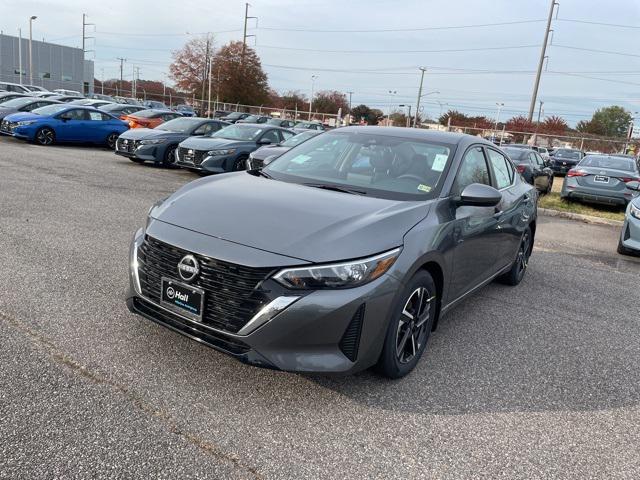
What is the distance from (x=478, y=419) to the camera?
10.2 feet

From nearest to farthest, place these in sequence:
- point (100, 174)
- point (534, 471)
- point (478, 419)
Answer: point (534, 471), point (478, 419), point (100, 174)

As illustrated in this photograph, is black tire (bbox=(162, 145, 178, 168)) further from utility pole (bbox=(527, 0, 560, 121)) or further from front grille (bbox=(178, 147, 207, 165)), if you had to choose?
utility pole (bbox=(527, 0, 560, 121))

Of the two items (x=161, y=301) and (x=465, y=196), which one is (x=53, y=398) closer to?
(x=161, y=301)

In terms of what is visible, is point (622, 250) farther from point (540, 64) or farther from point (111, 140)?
point (540, 64)

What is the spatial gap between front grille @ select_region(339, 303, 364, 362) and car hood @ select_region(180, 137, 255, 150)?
1024 centimetres

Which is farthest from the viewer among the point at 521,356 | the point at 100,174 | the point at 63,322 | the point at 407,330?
the point at 100,174

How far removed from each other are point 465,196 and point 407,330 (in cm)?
110

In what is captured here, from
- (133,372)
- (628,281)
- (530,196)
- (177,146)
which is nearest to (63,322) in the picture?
(133,372)

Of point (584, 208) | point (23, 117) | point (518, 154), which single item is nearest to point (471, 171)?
point (584, 208)

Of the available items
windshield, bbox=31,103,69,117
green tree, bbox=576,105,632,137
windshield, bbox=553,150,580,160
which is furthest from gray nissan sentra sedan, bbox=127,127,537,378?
green tree, bbox=576,105,632,137

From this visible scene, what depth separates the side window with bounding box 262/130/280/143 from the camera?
14062 mm

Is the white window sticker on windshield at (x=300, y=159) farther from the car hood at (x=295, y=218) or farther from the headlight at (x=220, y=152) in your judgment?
the headlight at (x=220, y=152)

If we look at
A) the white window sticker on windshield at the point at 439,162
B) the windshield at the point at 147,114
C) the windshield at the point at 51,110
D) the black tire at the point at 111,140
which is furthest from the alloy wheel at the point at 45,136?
the white window sticker on windshield at the point at 439,162

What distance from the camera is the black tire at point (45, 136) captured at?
1638 centimetres
